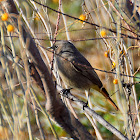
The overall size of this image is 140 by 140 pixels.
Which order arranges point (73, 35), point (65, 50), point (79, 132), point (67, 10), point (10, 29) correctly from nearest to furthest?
point (10, 29) → point (79, 132) → point (65, 50) → point (73, 35) → point (67, 10)

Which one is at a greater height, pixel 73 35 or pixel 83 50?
pixel 73 35

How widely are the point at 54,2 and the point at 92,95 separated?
7.00 feet

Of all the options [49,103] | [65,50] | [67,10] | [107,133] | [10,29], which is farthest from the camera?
[67,10]

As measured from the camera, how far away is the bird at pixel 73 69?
145 inches

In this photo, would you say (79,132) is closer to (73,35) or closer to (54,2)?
(73,35)

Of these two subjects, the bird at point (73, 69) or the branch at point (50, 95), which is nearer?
the branch at point (50, 95)

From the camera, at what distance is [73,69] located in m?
3.75

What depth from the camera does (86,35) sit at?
4.97 m

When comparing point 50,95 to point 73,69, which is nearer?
point 50,95

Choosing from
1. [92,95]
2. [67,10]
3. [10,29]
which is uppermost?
[67,10]

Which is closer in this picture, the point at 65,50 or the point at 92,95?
the point at 65,50

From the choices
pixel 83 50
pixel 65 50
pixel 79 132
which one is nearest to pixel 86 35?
pixel 83 50

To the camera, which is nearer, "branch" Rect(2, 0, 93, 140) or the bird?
"branch" Rect(2, 0, 93, 140)

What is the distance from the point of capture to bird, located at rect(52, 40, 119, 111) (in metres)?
3.68
